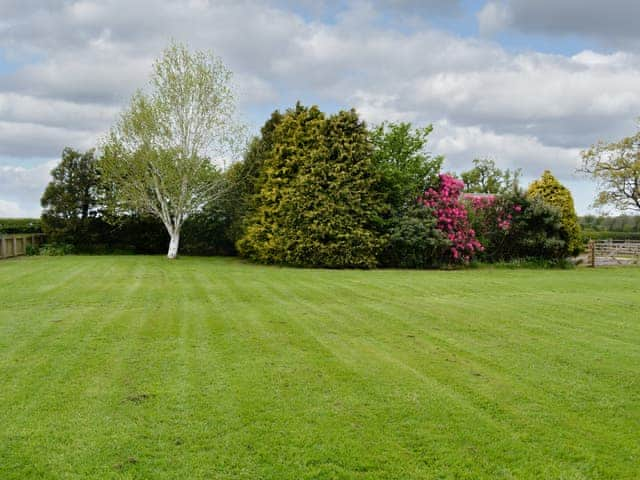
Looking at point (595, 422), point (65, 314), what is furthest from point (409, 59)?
point (595, 422)

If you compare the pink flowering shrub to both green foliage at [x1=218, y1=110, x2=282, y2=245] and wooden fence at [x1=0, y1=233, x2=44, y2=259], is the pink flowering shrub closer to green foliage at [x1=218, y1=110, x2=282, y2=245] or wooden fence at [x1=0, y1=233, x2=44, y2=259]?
green foliage at [x1=218, y1=110, x2=282, y2=245]

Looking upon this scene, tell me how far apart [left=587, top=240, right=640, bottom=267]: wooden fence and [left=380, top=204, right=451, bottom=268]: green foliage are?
9128 millimetres

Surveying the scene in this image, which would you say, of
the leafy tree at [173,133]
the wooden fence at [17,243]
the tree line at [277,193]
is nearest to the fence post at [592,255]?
the tree line at [277,193]

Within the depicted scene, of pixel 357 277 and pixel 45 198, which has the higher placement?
pixel 45 198

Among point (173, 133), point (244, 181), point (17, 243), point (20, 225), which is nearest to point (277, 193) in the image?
point (244, 181)

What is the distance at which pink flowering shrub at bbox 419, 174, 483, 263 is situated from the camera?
2291 cm

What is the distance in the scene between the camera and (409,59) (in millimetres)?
13578

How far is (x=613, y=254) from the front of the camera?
89.7 feet

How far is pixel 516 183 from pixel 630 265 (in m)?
7.61

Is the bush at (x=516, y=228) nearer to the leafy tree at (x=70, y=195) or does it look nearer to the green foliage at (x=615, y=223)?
the leafy tree at (x=70, y=195)

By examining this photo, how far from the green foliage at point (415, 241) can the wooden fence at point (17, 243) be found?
17.2 meters

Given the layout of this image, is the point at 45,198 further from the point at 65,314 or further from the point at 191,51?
the point at 65,314

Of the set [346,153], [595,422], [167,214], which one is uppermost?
[346,153]

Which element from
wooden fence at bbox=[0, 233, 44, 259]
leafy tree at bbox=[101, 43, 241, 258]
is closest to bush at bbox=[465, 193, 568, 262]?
leafy tree at bbox=[101, 43, 241, 258]
